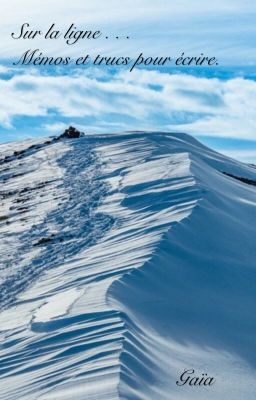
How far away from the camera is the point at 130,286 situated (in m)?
11.2

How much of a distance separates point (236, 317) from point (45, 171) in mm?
17184

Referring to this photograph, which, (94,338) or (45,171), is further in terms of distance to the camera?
(45,171)

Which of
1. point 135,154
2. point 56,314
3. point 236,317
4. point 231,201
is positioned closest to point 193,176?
point 231,201

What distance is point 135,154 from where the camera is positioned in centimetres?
→ 2598

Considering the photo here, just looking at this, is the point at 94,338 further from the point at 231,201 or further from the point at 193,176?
the point at 193,176

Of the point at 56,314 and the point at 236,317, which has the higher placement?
the point at 236,317

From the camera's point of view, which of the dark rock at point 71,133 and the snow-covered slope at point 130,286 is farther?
the dark rock at point 71,133

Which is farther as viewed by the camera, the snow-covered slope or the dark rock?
the dark rock

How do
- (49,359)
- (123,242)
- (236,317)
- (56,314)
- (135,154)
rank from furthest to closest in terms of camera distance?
(135,154) < (123,242) < (236,317) < (56,314) < (49,359)

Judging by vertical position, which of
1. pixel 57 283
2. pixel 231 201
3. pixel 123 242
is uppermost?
pixel 231 201

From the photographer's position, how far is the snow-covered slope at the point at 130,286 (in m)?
8.12

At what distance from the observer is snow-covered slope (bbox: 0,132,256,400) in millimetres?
8117

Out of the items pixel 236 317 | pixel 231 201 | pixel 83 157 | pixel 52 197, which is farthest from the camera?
pixel 83 157

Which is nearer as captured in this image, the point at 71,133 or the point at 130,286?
the point at 130,286
